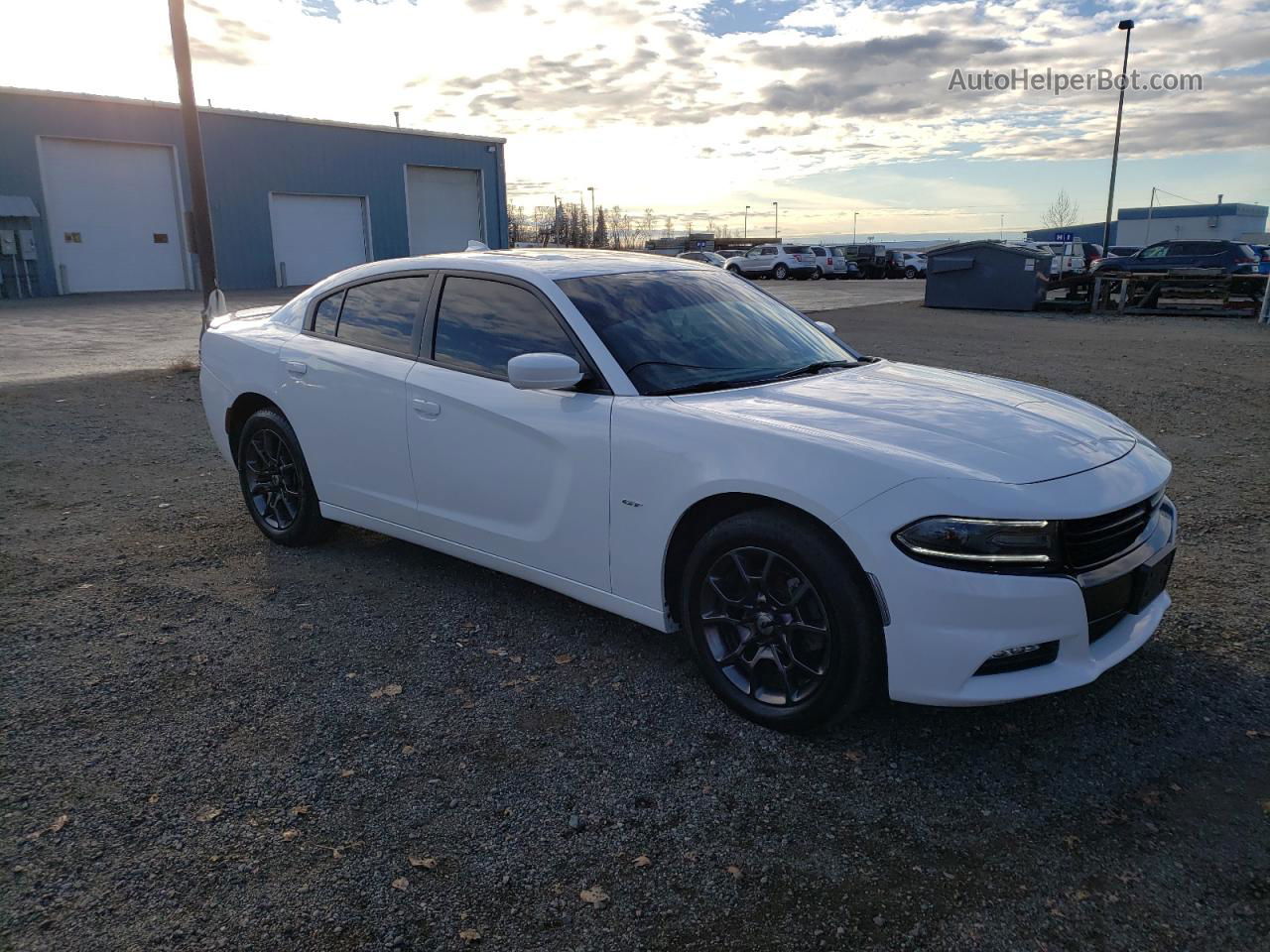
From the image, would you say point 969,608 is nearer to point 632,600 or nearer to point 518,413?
point 632,600

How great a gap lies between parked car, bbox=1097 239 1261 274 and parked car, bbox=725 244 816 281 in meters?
16.2

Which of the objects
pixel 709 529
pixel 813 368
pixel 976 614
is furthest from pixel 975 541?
pixel 813 368

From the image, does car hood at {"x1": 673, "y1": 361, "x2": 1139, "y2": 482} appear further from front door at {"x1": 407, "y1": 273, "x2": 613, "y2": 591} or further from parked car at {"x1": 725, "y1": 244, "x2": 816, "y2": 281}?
parked car at {"x1": 725, "y1": 244, "x2": 816, "y2": 281}

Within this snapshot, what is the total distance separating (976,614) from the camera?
2.69 m

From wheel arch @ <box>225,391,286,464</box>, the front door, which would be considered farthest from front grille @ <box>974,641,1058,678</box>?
wheel arch @ <box>225,391,286,464</box>

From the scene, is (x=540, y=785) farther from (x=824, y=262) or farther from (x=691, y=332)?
(x=824, y=262)

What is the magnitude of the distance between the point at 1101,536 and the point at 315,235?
3391cm

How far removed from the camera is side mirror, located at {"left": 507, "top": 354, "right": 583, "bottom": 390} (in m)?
3.39

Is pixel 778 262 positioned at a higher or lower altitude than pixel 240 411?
higher

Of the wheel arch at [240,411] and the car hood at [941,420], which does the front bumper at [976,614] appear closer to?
the car hood at [941,420]

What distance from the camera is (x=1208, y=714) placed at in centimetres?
325

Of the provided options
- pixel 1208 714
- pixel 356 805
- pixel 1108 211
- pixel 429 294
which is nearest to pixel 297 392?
pixel 429 294

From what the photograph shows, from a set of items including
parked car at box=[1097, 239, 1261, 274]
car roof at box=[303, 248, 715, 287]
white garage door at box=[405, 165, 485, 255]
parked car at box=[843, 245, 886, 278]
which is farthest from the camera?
parked car at box=[843, 245, 886, 278]

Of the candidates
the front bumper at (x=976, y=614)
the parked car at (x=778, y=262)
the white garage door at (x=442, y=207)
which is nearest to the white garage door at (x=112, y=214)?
the white garage door at (x=442, y=207)
